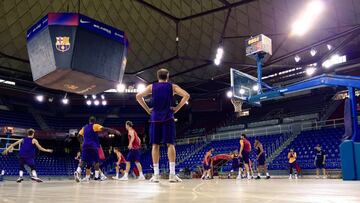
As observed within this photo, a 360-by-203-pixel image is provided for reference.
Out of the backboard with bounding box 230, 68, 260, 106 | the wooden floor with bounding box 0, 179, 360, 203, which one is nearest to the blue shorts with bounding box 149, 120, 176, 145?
the wooden floor with bounding box 0, 179, 360, 203

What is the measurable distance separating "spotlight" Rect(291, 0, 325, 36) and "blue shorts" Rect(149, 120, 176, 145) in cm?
1671

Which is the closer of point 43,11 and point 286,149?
point 286,149

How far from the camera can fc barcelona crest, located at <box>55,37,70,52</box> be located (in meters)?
11.4

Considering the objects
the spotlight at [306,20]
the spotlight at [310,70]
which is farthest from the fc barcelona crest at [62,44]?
the spotlight at [310,70]

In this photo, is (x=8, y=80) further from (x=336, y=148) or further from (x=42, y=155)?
(x=336, y=148)

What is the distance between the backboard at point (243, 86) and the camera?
16.5 m

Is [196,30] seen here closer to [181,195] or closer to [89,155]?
[89,155]

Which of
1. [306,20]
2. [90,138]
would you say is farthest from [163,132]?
[306,20]

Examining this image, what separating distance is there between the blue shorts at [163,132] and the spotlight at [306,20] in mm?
16709

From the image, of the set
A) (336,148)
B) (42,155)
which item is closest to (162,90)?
(336,148)

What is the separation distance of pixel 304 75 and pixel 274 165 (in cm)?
891

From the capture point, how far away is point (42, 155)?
116 feet

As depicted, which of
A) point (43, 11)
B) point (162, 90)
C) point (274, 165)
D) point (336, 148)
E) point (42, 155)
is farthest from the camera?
point (42, 155)

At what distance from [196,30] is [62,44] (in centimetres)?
1654
